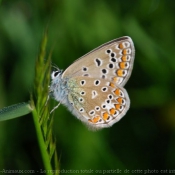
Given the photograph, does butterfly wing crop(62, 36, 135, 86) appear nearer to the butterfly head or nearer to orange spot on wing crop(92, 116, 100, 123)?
the butterfly head

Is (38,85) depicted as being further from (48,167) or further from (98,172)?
(98,172)

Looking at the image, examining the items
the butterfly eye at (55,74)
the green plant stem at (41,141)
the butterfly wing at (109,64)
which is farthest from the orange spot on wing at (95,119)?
the green plant stem at (41,141)

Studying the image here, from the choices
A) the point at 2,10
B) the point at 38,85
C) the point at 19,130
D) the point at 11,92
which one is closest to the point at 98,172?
the point at 19,130

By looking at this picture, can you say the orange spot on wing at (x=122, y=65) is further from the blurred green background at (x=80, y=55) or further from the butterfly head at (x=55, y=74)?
the blurred green background at (x=80, y=55)

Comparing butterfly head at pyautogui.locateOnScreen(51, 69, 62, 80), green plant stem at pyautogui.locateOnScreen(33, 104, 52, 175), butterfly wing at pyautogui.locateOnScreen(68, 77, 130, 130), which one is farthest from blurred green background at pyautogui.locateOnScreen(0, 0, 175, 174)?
green plant stem at pyautogui.locateOnScreen(33, 104, 52, 175)

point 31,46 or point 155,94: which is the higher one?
point 31,46

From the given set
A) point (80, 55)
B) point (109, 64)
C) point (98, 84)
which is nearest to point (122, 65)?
point (109, 64)

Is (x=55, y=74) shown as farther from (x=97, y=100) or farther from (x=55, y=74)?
(x=97, y=100)

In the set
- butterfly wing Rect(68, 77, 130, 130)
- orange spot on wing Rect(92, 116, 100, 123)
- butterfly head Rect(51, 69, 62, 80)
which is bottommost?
orange spot on wing Rect(92, 116, 100, 123)
